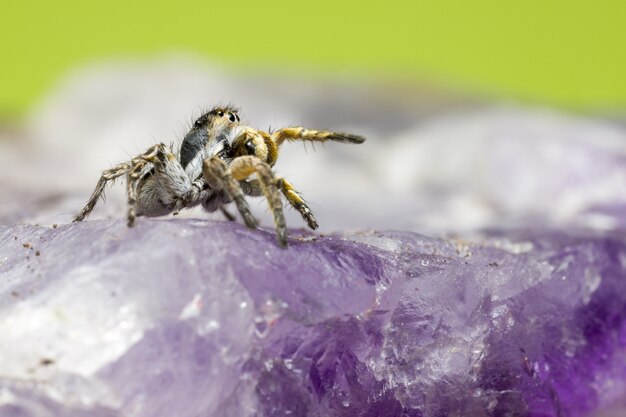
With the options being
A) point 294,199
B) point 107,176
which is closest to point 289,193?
point 294,199

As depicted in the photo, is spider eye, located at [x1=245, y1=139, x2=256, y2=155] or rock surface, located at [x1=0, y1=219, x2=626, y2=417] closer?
rock surface, located at [x1=0, y1=219, x2=626, y2=417]

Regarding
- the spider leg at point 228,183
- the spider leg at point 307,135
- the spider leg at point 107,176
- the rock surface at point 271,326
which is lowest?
the rock surface at point 271,326

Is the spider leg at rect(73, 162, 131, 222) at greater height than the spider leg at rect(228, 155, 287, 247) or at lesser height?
lesser

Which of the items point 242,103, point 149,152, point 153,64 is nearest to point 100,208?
point 149,152

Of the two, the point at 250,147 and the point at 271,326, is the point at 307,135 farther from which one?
the point at 271,326

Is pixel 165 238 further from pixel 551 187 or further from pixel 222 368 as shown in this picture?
pixel 551 187
